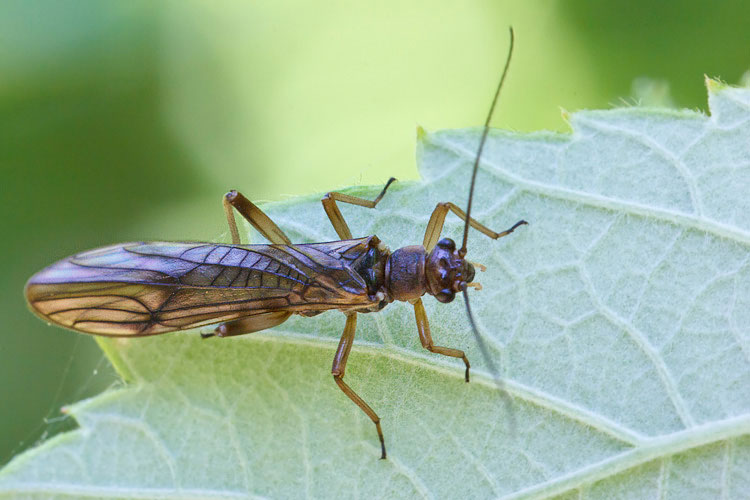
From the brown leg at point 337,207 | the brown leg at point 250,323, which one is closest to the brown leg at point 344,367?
the brown leg at point 250,323

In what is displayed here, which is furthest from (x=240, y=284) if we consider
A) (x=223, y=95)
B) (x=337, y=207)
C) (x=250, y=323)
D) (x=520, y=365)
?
(x=223, y=95)

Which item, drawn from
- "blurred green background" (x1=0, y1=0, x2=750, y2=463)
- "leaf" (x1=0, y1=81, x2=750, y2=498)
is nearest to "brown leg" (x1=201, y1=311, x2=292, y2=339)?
"leaf" (x1=0, y1=81, x2=750, y2=498)

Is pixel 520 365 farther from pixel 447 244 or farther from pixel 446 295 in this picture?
pixel 447 244

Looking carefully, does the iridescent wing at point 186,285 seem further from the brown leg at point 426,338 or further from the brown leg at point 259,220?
the brown leg at point 426,338

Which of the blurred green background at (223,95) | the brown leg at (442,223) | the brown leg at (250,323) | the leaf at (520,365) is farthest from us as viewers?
the blurred green background at (223,95)

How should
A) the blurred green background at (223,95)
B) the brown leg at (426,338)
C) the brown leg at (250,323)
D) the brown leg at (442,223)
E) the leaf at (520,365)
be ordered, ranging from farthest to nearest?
the blurred green background at (223,95)
the brown leg at (250,323)
the brown leg at (442,223)
the brown leg at (426,338)
the leaf at (520,365)

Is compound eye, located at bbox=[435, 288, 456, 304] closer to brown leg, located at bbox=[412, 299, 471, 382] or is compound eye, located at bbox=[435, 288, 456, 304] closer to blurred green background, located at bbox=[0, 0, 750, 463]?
brown leg, located at bbox=[412, 299, 471, 382]

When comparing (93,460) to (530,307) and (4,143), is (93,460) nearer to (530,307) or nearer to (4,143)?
(530,307)
